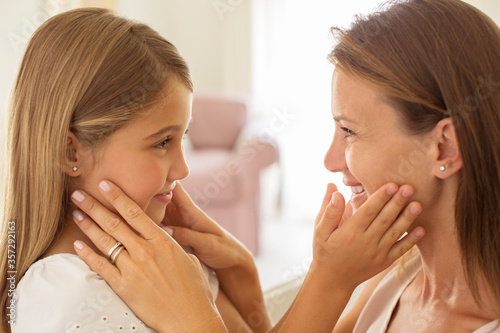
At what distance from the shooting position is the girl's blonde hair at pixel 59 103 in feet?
3.70

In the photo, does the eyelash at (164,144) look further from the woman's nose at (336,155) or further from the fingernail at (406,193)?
the fingernail at (406,193)

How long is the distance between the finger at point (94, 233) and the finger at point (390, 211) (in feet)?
1.78

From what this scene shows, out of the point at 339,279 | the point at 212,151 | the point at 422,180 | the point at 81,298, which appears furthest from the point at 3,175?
the point at 212,151

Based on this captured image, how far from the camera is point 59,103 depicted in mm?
1126

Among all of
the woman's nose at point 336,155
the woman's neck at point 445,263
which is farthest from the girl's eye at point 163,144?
the woman's neck at point 445,263

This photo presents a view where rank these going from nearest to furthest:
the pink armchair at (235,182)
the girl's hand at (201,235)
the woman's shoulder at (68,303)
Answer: the woman's shoulder at (68,303)
the girl's hand at (201,235)
the pink armchair at (235,182)

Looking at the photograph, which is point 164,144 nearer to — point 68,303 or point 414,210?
point 68,303

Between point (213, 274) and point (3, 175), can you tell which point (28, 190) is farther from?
point (213, 274)

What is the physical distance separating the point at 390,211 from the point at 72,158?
26.9 inches

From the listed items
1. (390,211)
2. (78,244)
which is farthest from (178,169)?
(390,211)

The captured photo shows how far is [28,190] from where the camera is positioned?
1183mm

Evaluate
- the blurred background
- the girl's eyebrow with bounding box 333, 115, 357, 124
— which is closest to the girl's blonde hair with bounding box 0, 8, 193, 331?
the girl's eyebrow with bounding box 333, 115, 357, 124

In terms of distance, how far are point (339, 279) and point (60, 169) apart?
632 millimetres

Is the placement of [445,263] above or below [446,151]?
below
